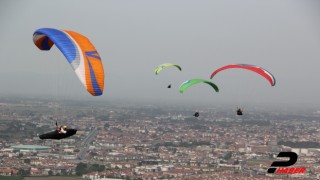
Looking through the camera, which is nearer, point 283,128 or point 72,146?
point 72,146

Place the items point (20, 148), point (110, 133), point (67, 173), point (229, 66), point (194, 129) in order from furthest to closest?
point (194, 129) < point (110, 133) < point (20, 148) < point (67, 173) < point (229, 66)

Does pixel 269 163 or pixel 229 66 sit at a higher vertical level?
pixel 229 66

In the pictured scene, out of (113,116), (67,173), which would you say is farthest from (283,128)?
(67,173)

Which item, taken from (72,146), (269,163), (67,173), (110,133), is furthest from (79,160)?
(110,133)

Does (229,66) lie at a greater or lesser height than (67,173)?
greater

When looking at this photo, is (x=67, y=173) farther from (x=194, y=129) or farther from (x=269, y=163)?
(x=194, y=129)

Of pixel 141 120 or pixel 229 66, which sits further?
pixel 141 120

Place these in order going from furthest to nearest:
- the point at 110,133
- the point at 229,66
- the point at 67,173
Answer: the point at 110,133 < the point at 67,173 < the point at 229,66

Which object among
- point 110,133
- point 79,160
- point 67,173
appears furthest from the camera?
point 110,133

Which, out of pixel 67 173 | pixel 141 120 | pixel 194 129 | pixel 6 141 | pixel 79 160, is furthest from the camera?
pixel 141 120

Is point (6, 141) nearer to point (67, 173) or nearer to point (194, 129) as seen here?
point (67, 173)
